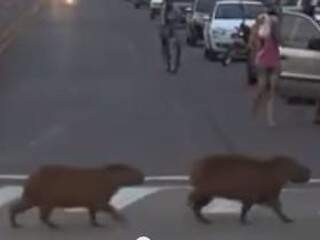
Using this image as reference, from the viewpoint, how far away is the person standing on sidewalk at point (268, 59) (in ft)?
64.0

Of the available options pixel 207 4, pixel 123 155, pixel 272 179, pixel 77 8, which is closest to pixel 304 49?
pixel 123 155

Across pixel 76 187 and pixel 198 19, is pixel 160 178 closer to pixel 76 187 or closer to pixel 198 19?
pixel 76 187

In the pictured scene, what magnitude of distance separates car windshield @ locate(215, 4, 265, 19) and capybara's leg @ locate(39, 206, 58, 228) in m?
24.3

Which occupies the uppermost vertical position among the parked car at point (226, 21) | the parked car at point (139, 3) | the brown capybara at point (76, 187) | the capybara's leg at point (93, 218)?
the brown capybara at point (76, 187)

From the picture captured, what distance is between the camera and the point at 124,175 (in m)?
10.7

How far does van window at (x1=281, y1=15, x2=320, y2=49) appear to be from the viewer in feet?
70.7

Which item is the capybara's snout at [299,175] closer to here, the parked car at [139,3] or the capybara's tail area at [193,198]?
the capybara's tail area at [193,198]

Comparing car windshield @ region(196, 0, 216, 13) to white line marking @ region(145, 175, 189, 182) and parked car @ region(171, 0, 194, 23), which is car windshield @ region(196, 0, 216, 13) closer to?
parked car @ region(171, 0, 194, 23)

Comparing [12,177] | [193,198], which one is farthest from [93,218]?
[12,177]

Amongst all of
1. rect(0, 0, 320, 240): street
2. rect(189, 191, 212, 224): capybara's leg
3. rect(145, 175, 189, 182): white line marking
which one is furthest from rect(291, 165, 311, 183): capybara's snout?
rect(145, 175, 189, 182): white line marking

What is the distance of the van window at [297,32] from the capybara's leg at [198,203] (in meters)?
10.6

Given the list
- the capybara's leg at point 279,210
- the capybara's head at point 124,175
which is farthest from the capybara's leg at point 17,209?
the capybara's leg at point 279,210

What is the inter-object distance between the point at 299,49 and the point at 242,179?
428 inches

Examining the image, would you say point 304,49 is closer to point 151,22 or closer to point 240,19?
point 240,19
